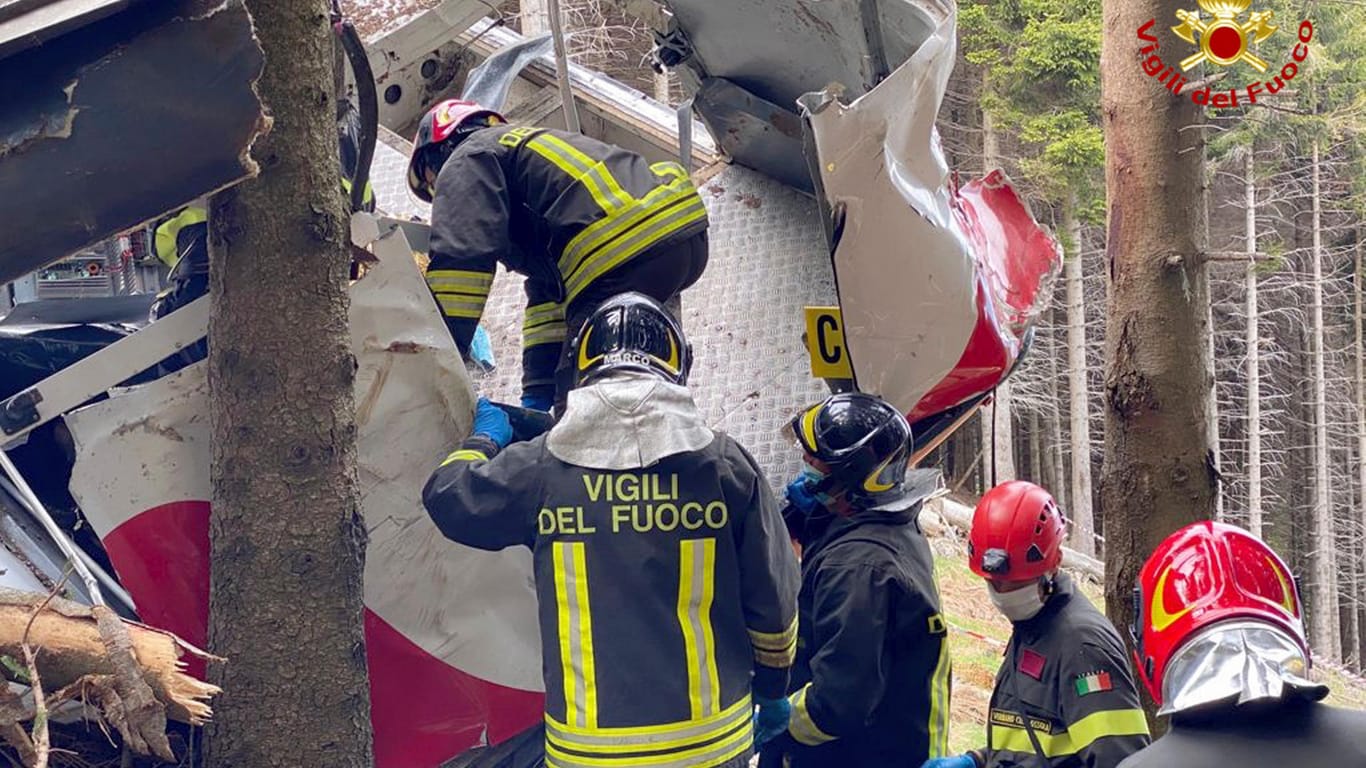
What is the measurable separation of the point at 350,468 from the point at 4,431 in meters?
0.78

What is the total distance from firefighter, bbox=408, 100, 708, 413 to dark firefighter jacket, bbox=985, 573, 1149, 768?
4.54 feet

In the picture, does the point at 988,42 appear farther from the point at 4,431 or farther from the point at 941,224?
the point at 4,431

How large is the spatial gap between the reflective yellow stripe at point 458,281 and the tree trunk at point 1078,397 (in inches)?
709

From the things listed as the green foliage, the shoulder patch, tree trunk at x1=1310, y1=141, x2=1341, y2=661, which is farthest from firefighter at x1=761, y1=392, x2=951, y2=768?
tree trunk at x1=1310, y1=141, x2=1341, y2=661

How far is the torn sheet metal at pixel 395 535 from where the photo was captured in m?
2.79

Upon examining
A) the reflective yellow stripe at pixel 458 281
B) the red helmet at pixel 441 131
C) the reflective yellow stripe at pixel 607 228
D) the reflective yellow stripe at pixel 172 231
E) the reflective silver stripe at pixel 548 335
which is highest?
the red helmet at pixel 441 131

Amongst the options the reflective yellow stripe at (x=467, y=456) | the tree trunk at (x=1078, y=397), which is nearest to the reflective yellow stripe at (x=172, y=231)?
the reflective yellow stripe at (x=467, y=456)

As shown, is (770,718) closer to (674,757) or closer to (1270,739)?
(674,757)

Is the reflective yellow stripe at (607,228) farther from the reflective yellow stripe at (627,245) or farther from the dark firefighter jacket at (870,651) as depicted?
the dark firefighter jacket at (870,651)

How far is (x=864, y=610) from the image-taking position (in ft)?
10.9

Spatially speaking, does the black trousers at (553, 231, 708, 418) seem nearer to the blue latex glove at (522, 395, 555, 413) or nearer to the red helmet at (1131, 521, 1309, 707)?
the blue latex glove at (522, 395, 555, 413)

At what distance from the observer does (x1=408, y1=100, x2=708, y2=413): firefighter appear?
3520 mm

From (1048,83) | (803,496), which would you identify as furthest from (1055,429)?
(803,496)

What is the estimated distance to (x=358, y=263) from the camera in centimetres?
308
